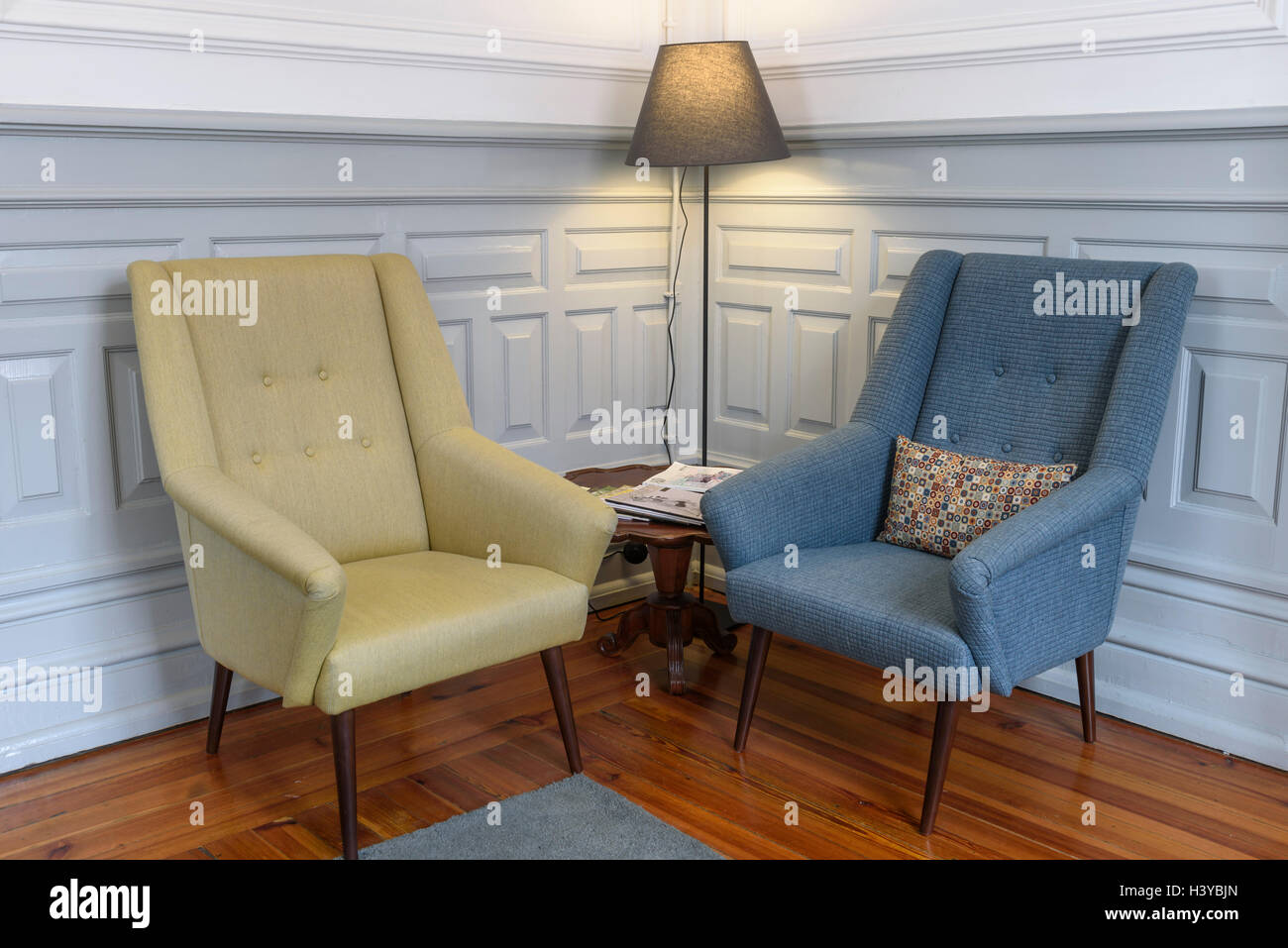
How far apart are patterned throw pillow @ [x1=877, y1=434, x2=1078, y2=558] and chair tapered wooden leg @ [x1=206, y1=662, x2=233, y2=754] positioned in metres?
1.45

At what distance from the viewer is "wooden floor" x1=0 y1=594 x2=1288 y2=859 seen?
2.28 meters

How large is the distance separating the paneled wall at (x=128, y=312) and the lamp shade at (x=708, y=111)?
372mm

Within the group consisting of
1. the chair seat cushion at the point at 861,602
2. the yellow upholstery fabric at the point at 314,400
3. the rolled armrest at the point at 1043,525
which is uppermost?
the yellow upholstery fabric at the point at 314,400

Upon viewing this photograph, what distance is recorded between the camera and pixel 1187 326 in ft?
8.68

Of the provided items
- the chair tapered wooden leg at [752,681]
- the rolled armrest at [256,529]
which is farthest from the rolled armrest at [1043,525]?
the rolled armrest at [256,529]

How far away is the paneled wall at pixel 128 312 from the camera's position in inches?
98.6

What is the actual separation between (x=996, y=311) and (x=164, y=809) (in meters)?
2.02

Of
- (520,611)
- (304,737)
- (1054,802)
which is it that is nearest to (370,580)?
(520,611)

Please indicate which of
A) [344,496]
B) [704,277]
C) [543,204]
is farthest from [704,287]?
[344,496]

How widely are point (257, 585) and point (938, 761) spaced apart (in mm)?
1278

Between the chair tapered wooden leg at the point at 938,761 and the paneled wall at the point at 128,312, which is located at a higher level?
the paneled wall at the point at 128,312

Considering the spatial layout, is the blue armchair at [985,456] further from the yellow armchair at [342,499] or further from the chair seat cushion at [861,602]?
the yellow armchair at [342,499]

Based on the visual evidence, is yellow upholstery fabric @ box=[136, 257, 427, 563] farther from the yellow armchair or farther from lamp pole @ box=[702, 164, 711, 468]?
lamp pole @ box=[702, 164, 711, 468]
